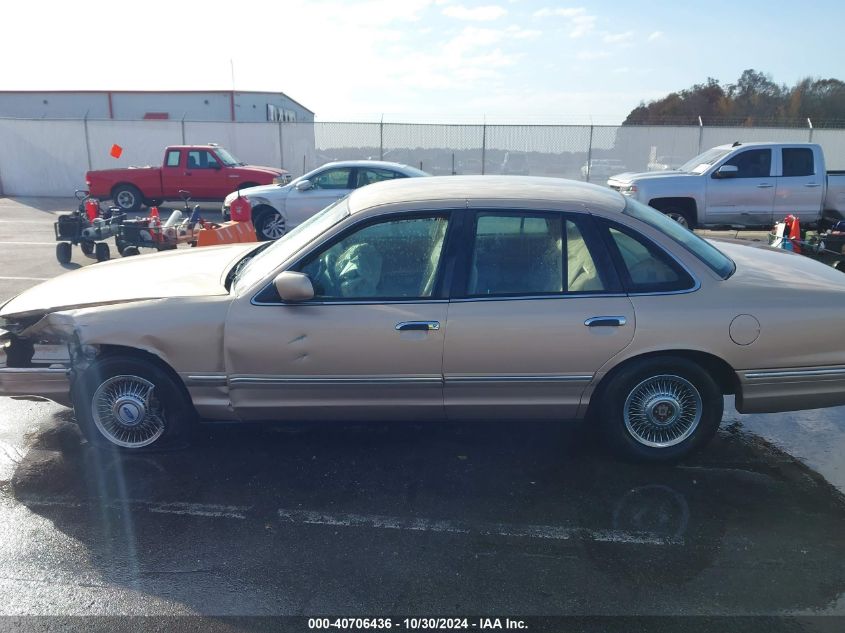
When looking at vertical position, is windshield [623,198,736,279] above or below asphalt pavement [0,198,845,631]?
above

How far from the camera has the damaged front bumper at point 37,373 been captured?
420 centimetres

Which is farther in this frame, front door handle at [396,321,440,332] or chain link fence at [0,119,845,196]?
chain link fence at [0,119,845,196]

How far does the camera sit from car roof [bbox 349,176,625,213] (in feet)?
13.4

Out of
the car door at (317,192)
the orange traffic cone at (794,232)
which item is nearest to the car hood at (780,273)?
the orange traffic cone at (794,232)

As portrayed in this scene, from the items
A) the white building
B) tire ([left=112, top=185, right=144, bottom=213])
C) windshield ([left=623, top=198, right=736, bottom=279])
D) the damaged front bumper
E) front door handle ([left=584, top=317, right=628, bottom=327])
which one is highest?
the white building

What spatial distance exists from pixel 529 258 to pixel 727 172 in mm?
10393

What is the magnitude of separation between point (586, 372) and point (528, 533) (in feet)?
3.27

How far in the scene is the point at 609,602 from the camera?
118 inches

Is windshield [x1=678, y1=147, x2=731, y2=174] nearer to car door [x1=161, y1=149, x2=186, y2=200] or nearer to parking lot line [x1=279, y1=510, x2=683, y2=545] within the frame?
→ parking lot line [x1=279, y1=510, x2=683, y2=545]

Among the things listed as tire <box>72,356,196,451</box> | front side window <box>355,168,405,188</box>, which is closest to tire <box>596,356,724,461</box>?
tire <box>72,356,196,451</box>

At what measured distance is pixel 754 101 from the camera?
47750 mm

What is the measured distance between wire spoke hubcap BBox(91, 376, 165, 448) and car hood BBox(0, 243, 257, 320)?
0.53m

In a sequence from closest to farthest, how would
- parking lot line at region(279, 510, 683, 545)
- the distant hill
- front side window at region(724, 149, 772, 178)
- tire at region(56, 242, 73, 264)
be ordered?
parking lot line at region(279, 510, 683, 545), tire at region(56, 242, 73, 264), front side window at region(724, 149, 772, 178), the distant hill

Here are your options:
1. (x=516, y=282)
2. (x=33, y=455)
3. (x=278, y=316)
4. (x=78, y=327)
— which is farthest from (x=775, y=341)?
(x=33, y=455)
